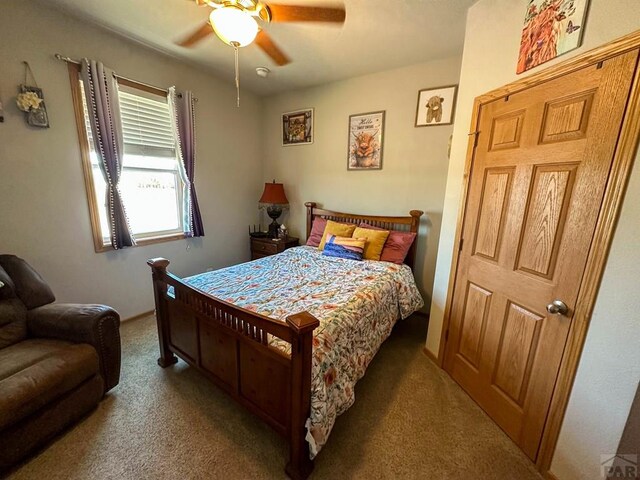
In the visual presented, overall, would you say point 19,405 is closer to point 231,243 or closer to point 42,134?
point 42,134

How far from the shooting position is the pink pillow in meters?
2.66

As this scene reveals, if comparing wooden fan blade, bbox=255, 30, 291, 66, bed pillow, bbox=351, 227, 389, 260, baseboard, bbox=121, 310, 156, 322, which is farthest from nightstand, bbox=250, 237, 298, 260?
wooden fan blade, bbox=255, 30, 291, 66

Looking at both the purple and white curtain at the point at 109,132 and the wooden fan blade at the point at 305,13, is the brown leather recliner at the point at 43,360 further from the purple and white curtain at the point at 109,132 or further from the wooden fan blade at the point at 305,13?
the wooden fan blade at the point at 305,13

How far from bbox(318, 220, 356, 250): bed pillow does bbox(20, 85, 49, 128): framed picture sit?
2.60m

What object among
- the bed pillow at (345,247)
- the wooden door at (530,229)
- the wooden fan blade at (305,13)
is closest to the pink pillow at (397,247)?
the bed pillow at (345,247)

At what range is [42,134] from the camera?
2.02 metres

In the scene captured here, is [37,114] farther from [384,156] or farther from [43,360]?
[384,156]

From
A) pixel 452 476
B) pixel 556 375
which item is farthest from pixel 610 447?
pixel 452 476

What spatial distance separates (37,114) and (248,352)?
7.95ft

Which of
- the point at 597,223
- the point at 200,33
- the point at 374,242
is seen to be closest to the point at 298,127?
the point at 200,33

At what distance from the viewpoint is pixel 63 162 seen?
83.9 inches

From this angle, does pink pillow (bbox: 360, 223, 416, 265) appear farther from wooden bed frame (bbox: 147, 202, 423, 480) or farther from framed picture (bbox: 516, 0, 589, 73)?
wooden bed frame (bbox: 147, 202, 423, 480)

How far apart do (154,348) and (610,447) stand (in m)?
2.97

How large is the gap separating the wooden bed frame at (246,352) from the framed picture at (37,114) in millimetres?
1427
